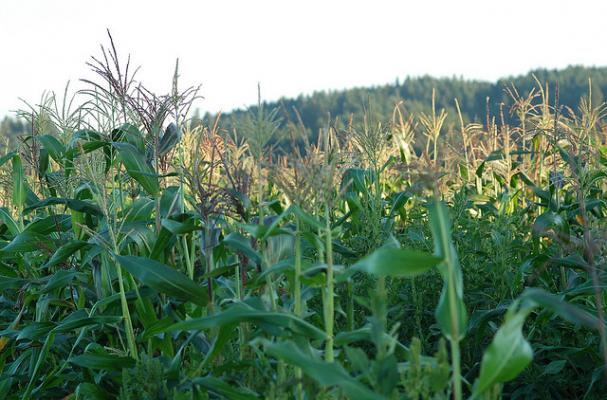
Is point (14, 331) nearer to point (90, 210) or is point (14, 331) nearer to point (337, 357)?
point (90, 210)

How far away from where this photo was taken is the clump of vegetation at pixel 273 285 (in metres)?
A: 2.04

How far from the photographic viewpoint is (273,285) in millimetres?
2879

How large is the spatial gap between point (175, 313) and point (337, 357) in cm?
95

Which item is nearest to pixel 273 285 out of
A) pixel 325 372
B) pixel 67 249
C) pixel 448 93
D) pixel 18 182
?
pixel 325 372

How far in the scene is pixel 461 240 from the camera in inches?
171

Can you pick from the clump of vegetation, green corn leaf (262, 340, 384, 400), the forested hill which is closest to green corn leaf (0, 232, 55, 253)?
the clump of vegetation

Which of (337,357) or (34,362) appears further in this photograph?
Answer: (34,362)

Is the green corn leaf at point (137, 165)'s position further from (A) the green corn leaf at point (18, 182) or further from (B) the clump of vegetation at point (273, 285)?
(A) the green corn leaf at point (18, 182)

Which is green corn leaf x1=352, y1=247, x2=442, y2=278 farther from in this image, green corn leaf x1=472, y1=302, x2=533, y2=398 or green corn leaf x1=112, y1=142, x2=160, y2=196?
green corn leaf x1=112, y1=142, x2=160, y2=196

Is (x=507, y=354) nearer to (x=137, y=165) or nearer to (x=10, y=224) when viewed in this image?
(x=137, y=165)

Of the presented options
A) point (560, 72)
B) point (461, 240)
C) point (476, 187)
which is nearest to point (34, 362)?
point (461, 240)

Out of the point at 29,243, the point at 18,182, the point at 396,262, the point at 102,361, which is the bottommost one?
the point at 102,361

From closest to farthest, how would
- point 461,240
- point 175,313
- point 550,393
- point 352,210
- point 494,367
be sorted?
point 494,367
point 175,313
point 550,393
point 461,240
point 352,210

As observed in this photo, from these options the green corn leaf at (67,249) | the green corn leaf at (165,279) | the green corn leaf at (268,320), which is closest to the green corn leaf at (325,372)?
the green corn leaf at (268,320)
